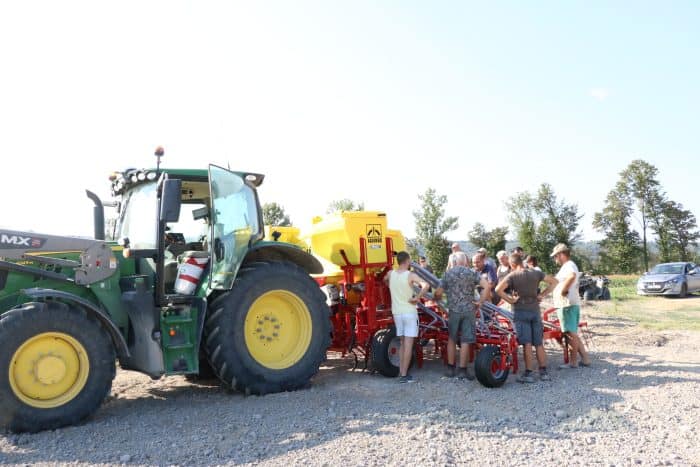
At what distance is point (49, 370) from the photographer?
4777 mm

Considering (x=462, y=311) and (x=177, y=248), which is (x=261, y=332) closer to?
(x=177, y=248)

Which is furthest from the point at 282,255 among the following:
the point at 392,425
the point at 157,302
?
the point at 392,425

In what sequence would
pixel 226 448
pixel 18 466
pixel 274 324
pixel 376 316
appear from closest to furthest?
pixel 18 466 → pixel 226 448 → pixel 274 324 → pixel 376 316

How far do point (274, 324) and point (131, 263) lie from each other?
5.18ft

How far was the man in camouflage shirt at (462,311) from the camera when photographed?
7.00 metres

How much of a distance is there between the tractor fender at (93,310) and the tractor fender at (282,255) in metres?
1.55

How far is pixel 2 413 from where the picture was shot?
4.52m

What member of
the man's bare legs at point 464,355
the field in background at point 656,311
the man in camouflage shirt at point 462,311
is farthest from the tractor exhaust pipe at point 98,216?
the field in background at point 656,311

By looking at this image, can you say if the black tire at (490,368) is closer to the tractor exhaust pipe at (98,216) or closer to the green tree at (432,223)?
the tractor exhaust pipe at (98,216)

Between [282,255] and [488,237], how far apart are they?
4686 cm

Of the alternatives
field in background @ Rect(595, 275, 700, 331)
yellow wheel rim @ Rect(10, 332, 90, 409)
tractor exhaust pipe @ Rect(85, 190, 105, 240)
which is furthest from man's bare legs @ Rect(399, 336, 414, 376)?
field in background @ Rect(595, 275, 700, 331)

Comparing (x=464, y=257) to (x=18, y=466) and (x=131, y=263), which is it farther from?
(x=18, y=466)

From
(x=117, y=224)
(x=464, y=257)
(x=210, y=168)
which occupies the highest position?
(x=210, y=168)

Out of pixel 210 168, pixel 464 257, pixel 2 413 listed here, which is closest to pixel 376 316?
pixel 464 257
